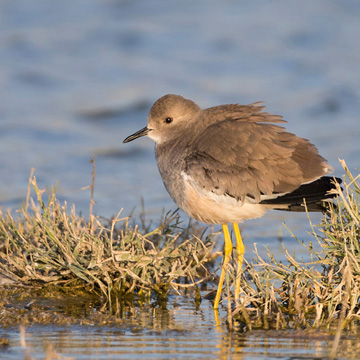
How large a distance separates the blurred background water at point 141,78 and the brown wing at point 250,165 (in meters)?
2.67

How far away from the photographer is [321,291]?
5.40 meters

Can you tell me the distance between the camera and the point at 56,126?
12.6 m

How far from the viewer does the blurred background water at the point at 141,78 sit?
10.9 metres

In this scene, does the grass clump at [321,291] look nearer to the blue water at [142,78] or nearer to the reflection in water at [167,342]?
the reflection in water at [167,342]

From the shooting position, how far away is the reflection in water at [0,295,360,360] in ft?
15.3

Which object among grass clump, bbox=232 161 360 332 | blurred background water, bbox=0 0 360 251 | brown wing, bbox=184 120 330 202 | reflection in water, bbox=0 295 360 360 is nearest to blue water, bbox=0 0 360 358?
blurred background water, bbox=0 0 360 251

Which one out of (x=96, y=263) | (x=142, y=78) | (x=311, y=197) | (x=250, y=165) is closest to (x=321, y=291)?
(x=311, y=197)

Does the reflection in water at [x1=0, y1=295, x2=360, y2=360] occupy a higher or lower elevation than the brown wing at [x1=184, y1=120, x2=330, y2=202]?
lower

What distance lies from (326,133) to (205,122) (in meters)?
5.85

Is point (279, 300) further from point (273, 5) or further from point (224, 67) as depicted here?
point (273, 5)

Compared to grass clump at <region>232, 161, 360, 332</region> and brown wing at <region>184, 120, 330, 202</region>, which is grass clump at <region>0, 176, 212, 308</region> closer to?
brown wing at <region>184, 120, 330, 202</region>

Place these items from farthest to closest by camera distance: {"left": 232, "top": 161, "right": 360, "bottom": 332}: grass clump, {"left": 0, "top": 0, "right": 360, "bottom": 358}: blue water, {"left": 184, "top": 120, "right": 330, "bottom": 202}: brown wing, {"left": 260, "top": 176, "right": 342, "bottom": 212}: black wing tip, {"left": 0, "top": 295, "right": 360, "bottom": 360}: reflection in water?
{"left": 0, "top": 0, "right": 360, "bottom": 358}: blue water < {"left": 184, "top": 120, "right": 330, "bottom": 202}: brown wing < {"left": 260, "top": 176, "right": 342, "bottom": 212}: black wing tip < {"left": 232, "top": 161, "right": 360, "bottom": 332}: grass clump < {"left": 0, "top": 295, "right": 360, "bottom": 360}: reflection in water

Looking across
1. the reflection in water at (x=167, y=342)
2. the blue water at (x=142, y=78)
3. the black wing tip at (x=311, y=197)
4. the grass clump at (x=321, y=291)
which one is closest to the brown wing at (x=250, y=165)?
the black wing tip at (x=311, y=197)

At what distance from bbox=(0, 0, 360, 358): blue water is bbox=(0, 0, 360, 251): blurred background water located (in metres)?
0.03
